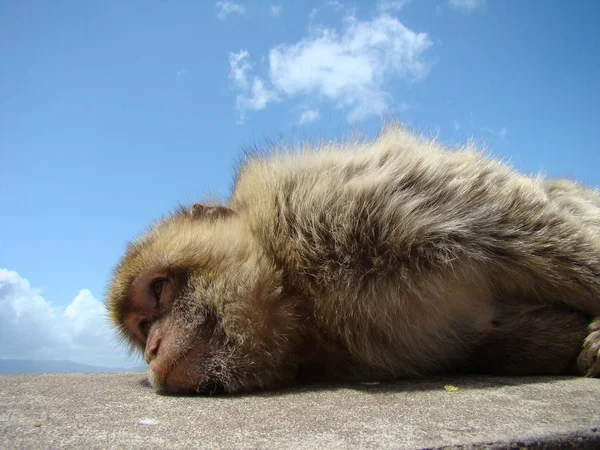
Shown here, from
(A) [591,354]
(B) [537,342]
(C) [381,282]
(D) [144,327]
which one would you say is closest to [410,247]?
(C) [381,282]

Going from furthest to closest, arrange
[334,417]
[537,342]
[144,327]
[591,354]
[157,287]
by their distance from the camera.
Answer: [144,327]
[157,287]
[537,342]
[591,354]
[334,417]

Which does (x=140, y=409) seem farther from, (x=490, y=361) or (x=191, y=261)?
(x=490, y=361)

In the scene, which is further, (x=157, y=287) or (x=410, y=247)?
(x=157, y=287)

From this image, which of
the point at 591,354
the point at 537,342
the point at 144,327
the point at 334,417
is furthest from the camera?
the point at 144,327

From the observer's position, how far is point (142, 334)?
273 centimetres

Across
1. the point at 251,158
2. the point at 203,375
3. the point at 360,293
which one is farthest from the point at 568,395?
the point at 251,158

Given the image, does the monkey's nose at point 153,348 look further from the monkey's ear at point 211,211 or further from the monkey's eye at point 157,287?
the monkey's ear at point 211,211

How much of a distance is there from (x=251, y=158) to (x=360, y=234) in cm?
87

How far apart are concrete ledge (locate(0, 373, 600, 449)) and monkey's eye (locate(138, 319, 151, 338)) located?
0.34 metres

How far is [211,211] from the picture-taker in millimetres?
2742

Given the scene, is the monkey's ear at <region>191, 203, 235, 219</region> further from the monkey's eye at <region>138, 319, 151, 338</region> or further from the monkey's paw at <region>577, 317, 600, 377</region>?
the monkey's paw at <region>577, 317, 600, 377</region>

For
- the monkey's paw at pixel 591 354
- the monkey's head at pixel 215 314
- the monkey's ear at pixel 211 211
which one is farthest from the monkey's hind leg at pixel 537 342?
the monkey's ear at pixel 211 211

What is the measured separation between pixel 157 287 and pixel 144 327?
0.96ft

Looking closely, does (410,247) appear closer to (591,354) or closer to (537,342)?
(537,342)
